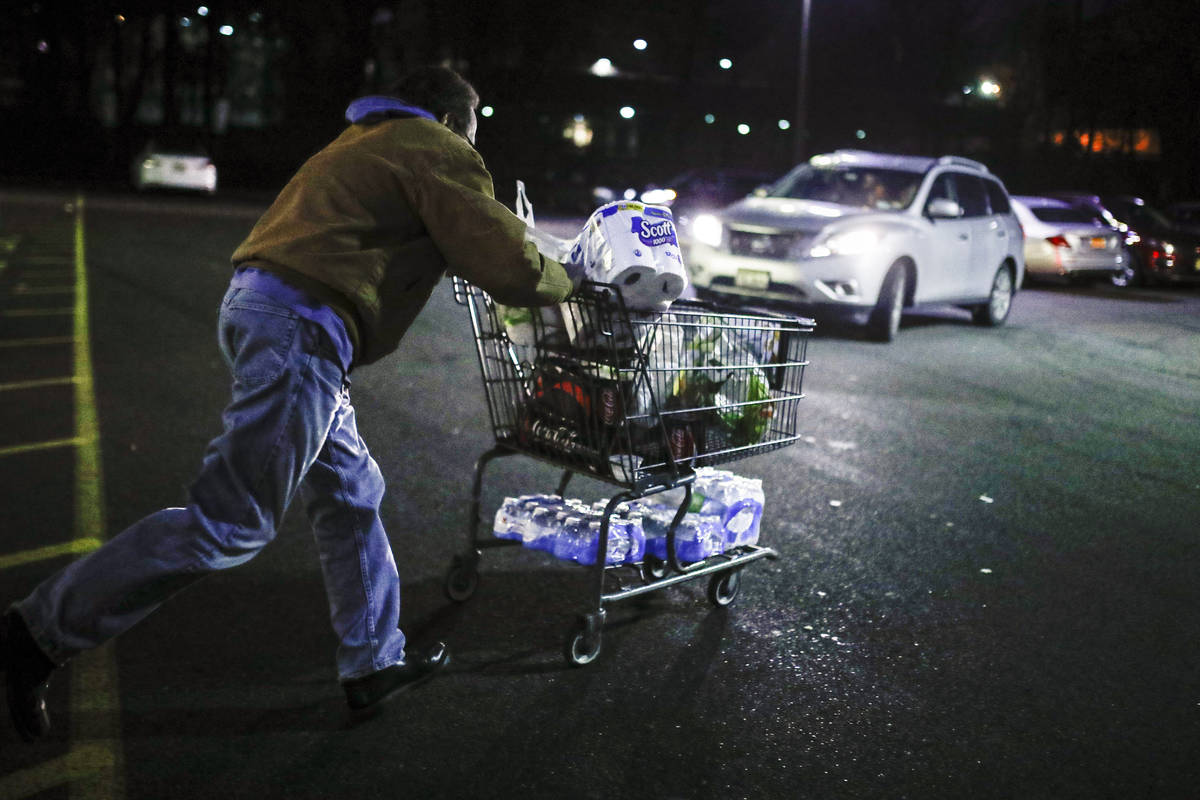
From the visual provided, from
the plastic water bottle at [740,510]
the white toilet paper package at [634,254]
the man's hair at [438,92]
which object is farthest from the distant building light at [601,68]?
the man's hair at [438,92]

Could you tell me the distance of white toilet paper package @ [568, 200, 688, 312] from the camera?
369 centimetres

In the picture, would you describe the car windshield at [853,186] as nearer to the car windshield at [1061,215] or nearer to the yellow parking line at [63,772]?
the car windshield at [1061,215]

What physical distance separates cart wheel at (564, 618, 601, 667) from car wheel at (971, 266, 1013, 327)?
34.6 feet

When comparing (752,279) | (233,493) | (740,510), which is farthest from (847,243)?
(233,493)

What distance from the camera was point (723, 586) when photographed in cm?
445

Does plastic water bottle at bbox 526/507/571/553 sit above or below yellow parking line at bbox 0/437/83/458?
above

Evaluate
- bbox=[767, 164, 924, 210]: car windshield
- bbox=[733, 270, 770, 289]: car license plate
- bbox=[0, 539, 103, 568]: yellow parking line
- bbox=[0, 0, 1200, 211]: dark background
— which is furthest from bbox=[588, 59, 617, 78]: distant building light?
bbox=[0, 539, 103, 568]: yellow parking line

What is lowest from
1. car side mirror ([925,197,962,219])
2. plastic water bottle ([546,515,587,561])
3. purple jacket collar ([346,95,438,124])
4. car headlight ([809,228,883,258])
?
plastic water bottle ([546,515,587,561])

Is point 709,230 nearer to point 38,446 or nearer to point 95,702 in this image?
point 38,446

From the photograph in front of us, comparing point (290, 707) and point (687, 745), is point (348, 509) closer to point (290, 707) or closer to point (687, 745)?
point (290, 707)

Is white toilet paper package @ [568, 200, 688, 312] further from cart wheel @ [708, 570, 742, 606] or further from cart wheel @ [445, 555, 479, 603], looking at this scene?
cart wheel @ [445, 555, 479, 603]

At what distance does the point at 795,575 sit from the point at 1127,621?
1231mm

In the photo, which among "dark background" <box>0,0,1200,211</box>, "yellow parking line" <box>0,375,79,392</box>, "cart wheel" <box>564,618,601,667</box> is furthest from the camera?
"dark background" <box>0,0,1200,211</box>

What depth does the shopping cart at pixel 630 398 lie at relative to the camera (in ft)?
12.8
